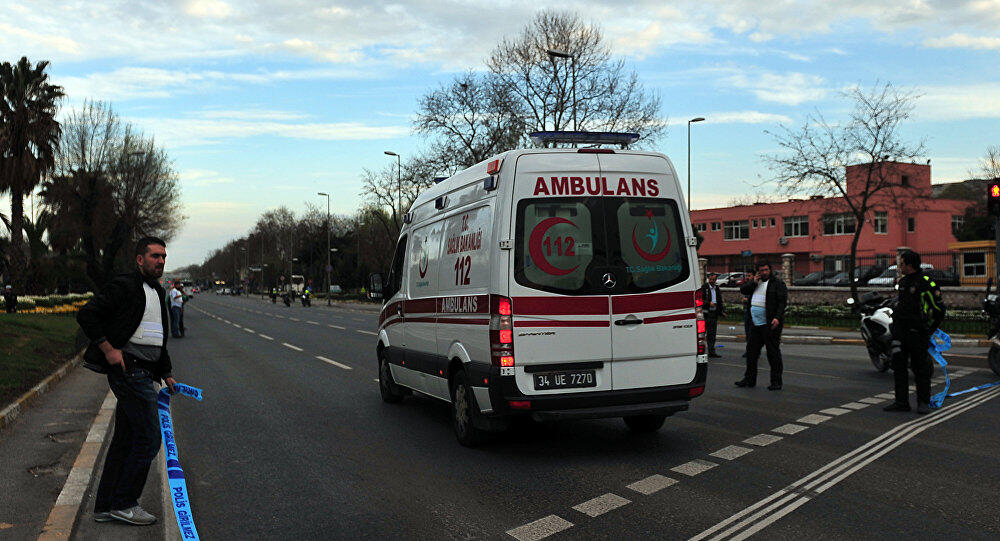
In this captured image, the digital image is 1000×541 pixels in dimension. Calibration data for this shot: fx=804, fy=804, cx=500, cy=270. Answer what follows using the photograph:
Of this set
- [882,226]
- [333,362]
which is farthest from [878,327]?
[882,226]

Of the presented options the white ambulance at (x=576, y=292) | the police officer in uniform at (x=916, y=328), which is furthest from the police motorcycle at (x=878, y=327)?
the white ambulance at (x=576, y=292)

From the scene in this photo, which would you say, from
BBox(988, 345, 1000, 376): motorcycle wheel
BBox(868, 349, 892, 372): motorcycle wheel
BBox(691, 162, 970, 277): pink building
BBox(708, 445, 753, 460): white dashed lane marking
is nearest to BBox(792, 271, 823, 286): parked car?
BBox(691, 162, 970, 277): pink building

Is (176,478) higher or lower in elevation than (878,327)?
lower

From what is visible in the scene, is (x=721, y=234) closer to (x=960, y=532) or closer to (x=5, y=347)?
(x=5, y=347)

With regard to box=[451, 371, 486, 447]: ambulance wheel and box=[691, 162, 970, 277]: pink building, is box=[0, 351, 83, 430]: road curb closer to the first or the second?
box=[451, 371, 486, 447]: ambulance wheel

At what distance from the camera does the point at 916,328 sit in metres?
8.92

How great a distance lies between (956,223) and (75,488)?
232 feet

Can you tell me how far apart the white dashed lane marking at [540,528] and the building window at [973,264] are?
35.3 meters

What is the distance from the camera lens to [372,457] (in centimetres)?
705

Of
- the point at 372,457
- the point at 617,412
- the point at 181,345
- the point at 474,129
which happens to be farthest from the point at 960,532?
the point at 474,129

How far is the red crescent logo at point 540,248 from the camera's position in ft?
22.1

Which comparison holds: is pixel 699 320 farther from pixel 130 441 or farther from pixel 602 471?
pixel 130 441

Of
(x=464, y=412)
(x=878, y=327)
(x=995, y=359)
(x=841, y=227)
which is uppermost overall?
(x=841, y=227)

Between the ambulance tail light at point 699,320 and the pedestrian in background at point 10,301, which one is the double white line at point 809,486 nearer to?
the ambulance tail light at point 699,320
